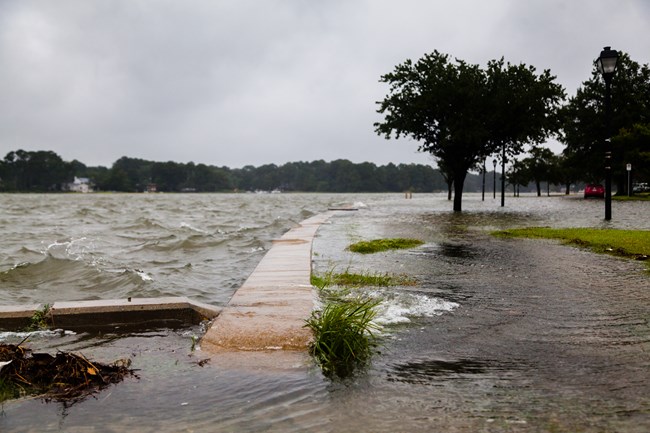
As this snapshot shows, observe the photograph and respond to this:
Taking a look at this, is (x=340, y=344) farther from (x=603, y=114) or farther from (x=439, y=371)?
(x=603, y=114)

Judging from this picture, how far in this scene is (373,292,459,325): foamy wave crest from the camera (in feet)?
18.7

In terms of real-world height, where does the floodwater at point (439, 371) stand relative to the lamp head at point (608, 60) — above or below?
below

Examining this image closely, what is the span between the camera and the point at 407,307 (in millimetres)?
6234

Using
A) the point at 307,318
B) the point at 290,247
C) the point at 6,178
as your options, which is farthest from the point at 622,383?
the point at 6,178

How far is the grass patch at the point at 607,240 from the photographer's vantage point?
10625 millimetres

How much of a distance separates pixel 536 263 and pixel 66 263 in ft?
32.5

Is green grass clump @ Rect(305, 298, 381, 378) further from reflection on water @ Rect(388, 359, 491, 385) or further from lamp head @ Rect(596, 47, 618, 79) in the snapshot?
lamp head @ Rect(596, 47, 618, 79)

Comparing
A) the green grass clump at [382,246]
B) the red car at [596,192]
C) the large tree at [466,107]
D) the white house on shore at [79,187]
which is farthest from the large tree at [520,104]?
the white house on shore at [79,187]

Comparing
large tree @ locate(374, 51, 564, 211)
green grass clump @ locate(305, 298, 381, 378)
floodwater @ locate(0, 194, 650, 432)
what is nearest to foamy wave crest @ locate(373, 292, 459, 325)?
floodwater @ locate(0, 194, 650, 432)

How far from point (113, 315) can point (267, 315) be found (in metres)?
1.70

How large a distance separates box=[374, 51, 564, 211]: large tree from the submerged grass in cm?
1516

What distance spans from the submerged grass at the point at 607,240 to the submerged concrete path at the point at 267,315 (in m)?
6.51

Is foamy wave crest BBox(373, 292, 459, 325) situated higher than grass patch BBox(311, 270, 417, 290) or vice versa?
grass patch BBox(311, 270, 417, 290)

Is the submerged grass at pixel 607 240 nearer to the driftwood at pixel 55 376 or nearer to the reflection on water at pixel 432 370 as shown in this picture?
the reflection on water at pixel 432 370
